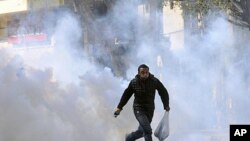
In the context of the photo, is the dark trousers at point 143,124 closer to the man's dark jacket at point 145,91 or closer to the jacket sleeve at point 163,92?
the man's dark jacket at point 145,91

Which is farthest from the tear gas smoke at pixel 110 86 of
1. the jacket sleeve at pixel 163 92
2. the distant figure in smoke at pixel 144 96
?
the jacket sleeve at pixel 163 92

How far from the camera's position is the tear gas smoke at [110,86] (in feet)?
34.5

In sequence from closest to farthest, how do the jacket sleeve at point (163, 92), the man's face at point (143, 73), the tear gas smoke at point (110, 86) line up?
1. the man's face at point (143, 73)
2. the jacket sleeve at point (163, 92)
3. the tear gas smoke at point (110, 86)

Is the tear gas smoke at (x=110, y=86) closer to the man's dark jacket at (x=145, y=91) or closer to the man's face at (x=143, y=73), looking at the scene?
the man's dark jacket at (x=145, y=91)

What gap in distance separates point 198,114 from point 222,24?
335cm

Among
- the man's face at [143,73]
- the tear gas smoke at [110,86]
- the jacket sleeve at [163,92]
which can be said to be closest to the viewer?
the man's face at [143,73]

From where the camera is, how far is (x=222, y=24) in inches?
721

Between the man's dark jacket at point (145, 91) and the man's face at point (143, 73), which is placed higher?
the man's face at point (143, 73)

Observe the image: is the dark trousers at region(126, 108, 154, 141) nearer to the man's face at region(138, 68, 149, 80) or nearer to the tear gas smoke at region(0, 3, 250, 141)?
the man's face at region(138, 68, 149, 80)

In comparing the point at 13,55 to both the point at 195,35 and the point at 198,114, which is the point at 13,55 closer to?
the point at 198,114

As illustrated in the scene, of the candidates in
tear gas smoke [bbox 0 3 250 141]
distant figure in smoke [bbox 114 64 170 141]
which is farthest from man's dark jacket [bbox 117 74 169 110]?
tear gas smoke [bbox 0 3 250 141]

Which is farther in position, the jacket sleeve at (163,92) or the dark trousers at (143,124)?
the jacket sleeve at (163,92)

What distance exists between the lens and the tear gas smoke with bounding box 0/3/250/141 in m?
10.5

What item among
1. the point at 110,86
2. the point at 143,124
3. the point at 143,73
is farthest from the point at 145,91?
the point at 110,86
